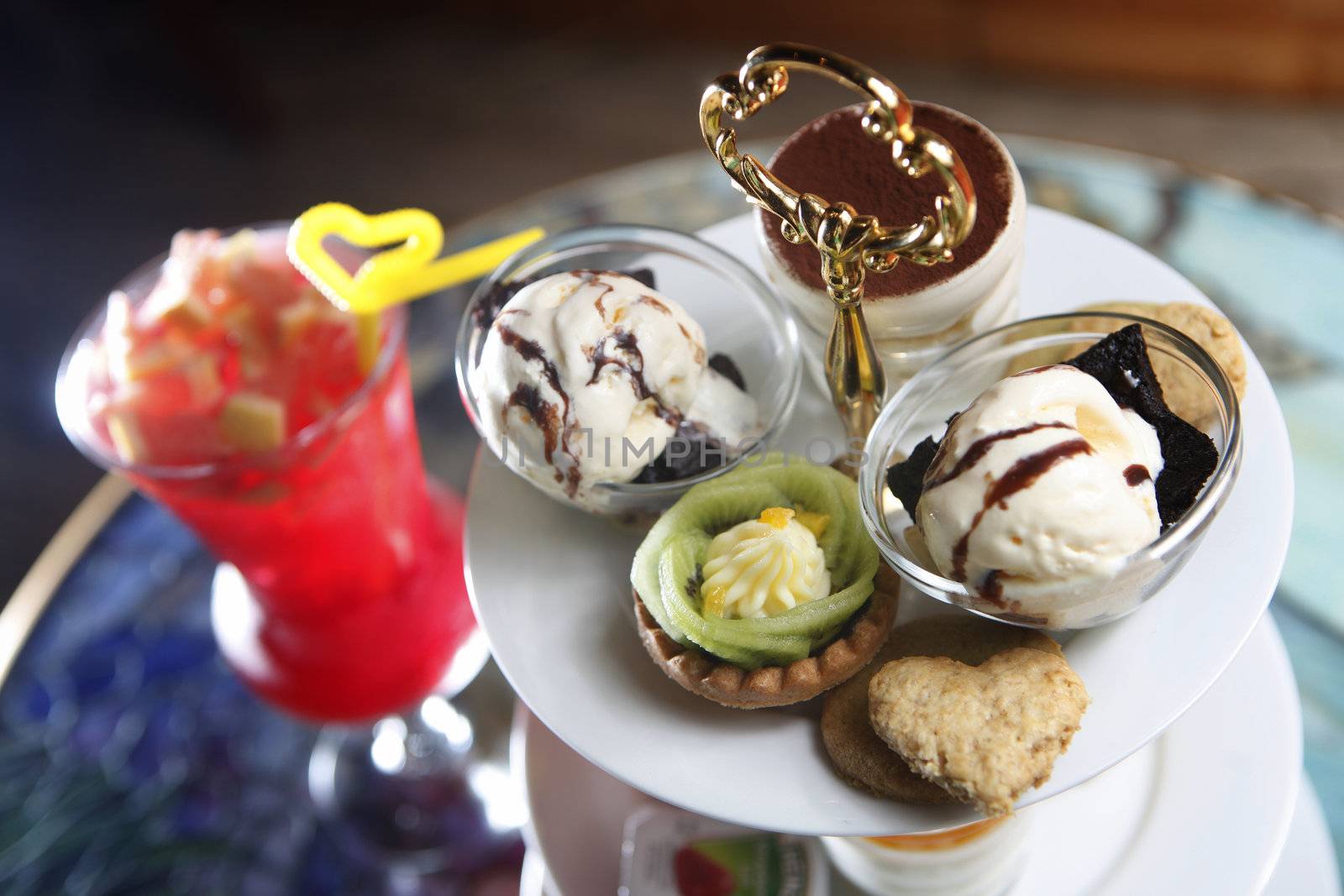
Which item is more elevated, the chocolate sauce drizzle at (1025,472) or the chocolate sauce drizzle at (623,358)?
the chocolate sauce drizzle at (623,358)

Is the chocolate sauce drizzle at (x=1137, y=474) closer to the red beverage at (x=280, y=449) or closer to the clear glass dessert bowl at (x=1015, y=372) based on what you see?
the clear glass dessert bowl at (x=1015, y=372)

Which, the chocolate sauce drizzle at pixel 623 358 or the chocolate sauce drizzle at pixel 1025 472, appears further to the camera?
the chocolate sauce drizzle at pixel 623 358

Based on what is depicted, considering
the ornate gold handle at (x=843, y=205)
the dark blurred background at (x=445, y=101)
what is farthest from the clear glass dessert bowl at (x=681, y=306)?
the dark blurred background at (x=445, y=101)

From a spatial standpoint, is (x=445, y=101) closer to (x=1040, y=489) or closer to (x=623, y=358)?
(x=623, y=358)

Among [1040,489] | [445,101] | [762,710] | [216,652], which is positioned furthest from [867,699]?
[445,101]

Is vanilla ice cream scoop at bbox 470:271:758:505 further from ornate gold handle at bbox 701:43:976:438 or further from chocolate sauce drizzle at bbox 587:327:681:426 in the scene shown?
ornate gold handle at bbox 701:43:976:438

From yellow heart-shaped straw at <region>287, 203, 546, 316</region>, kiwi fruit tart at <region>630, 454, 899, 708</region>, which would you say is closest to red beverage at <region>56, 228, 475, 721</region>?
yellow heart-shaped straw at <region>287, 203, 546, 316</region>

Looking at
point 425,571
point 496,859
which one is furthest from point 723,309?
point 496,859
